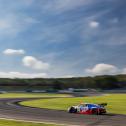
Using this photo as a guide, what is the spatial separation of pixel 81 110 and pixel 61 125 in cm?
1281

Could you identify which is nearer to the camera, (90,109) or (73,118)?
(73,118)

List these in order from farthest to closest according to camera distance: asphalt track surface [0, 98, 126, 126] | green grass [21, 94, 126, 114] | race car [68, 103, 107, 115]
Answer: green grass [21, 94, 126, 114], race car [68, 103, 107, 115], asphalt track surface [0, 98, 126, 126]

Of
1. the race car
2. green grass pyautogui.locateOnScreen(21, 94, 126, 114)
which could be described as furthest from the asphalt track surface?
green grass pyautogui.locateOnScreen(21, 94, 126, 114)

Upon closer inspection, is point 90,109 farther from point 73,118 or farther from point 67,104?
point 67,104

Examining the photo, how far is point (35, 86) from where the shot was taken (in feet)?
631

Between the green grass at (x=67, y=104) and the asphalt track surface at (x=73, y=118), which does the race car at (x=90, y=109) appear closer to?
the asphalt track surface at (x=73, y=118)

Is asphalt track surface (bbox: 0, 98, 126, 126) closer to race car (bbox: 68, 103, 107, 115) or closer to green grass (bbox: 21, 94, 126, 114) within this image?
race car (bbox: 68, 103, 107, 115)

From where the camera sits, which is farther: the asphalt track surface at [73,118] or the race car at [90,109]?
the race car at [90,109]

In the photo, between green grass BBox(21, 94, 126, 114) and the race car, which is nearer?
the race car

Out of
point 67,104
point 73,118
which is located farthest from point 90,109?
point 67,104

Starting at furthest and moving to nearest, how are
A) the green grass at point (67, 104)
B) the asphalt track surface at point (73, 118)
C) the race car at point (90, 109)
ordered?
1. the green grass at point (67, 104)
2. the race car at point (90, 109)
3. the asphalt track surface at point (73, 118)

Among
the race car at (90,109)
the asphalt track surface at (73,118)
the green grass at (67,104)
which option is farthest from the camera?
the green grass at (67,104)

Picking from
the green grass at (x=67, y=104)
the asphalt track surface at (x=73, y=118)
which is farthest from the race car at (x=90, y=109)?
the green grass at (x=67, y=104)

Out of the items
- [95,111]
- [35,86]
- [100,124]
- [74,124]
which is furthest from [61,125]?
[35,86]
